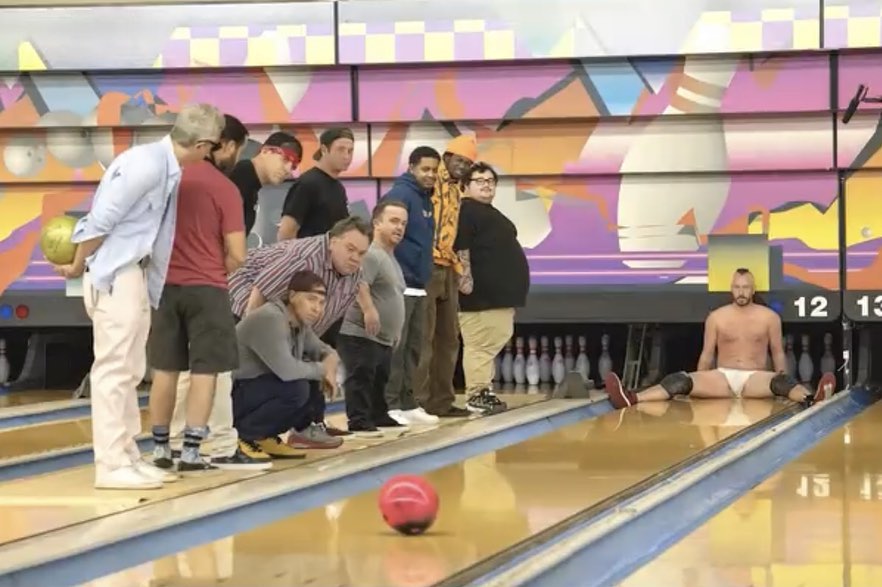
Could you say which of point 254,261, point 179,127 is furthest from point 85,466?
point 179,127

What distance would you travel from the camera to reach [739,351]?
8.55 meters

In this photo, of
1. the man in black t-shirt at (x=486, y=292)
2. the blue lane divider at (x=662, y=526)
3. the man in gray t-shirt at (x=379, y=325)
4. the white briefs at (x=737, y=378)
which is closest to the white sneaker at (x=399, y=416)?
the man in gray t-shirt at (x=379, y=325)

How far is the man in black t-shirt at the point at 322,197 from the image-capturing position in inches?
239

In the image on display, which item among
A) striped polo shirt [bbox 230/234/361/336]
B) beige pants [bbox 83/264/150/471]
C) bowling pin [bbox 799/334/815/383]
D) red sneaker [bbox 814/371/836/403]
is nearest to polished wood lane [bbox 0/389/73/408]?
striped polo shirt [bbox 230/234/361/336]

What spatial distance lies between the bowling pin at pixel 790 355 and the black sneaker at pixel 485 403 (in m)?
2.26

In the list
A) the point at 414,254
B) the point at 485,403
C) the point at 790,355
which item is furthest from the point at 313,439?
the point at 790,355

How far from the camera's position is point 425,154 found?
6.49 m

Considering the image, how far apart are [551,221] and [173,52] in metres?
2.33

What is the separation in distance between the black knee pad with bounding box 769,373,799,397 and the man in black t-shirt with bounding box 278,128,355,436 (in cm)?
293

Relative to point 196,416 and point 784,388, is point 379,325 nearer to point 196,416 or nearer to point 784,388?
point 196,416

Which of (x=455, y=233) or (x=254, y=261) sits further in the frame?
(x=455, y=233)

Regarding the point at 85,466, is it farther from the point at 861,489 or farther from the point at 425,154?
the point at 861,489

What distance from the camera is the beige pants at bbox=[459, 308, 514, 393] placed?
294 inches

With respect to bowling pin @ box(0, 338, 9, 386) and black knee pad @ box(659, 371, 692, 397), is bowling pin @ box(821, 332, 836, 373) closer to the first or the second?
black knee pad @ box(659, 371, 692, 397)
